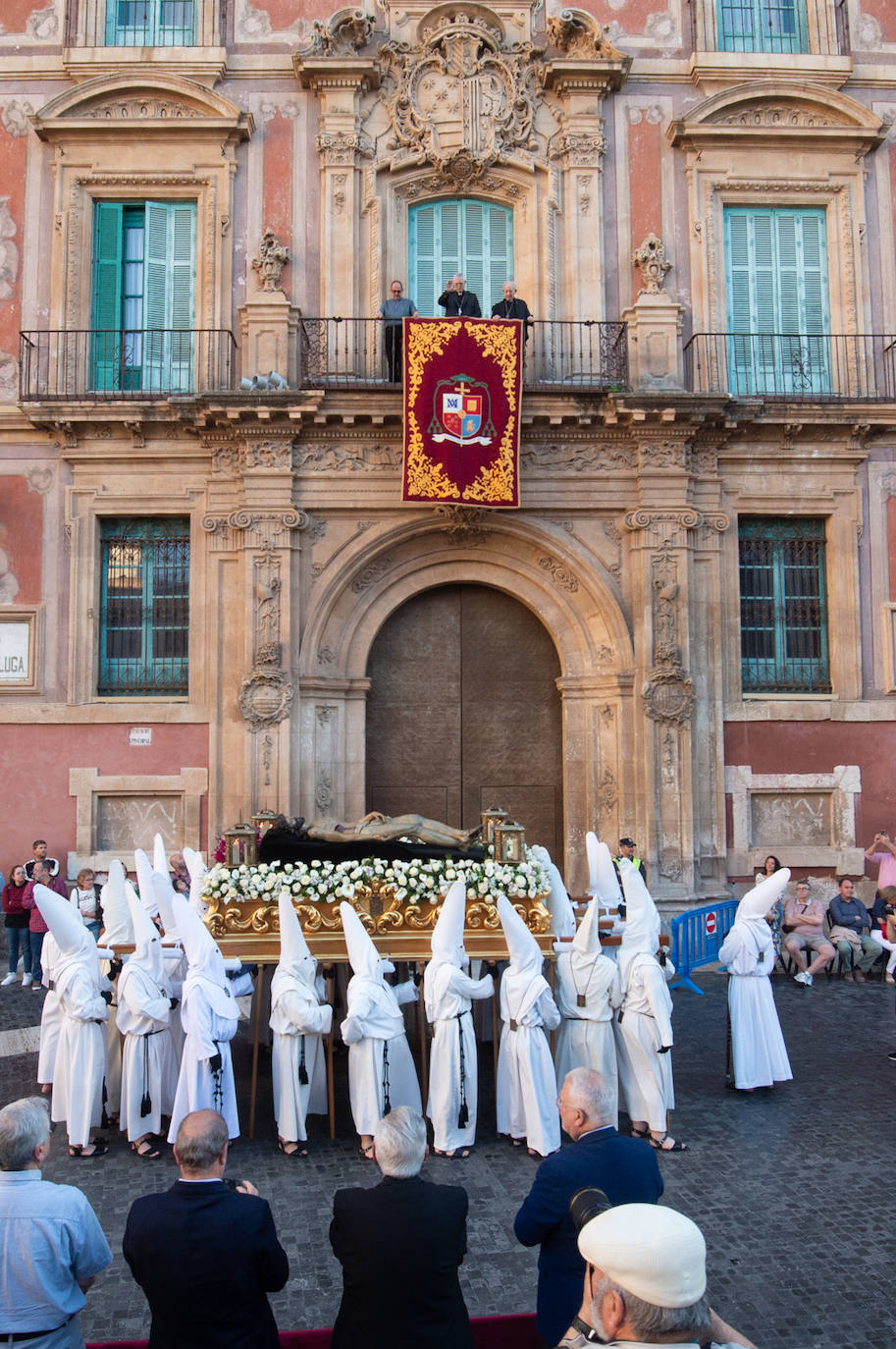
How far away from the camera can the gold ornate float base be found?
8.23 m

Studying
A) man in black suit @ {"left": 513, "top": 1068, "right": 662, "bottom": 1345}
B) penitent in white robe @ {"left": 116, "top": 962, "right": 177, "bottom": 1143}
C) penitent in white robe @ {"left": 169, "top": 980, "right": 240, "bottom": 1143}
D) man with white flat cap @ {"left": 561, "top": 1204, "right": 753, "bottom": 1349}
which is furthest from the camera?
penitent in white robe @ {"left": 116, "top": 962, "right": 177, "bottom": 1143}

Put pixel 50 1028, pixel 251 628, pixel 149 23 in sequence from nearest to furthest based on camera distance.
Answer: pixel 50 1028
pixel 251 628
pixel 149 23

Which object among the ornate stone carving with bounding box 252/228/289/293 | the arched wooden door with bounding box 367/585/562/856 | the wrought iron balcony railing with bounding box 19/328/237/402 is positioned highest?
the ornate stone carving with bounding box 252/228/289/293

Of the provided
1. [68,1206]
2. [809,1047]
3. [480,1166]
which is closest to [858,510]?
[809,1047]

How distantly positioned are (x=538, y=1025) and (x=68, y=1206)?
13.8ft

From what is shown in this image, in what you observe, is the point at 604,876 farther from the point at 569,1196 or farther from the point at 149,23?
the point at 149,23

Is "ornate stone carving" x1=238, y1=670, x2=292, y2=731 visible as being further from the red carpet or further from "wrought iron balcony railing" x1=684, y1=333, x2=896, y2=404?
the red carpet

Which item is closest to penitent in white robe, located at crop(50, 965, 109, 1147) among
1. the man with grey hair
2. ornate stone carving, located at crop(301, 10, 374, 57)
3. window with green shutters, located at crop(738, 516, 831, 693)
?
the man with grey hair

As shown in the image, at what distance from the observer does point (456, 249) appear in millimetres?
15500

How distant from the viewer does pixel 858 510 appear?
585 inches

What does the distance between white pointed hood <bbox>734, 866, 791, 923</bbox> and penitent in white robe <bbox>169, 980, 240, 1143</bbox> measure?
4.15 meters

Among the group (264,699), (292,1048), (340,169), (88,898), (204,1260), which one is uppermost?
(340,169)

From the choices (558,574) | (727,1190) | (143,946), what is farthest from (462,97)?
(727,1190)

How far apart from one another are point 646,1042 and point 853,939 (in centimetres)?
609
